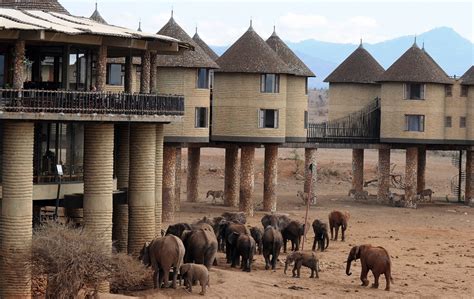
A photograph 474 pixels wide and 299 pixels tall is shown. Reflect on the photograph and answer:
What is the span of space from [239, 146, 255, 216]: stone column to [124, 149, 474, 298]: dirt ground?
2.78ft

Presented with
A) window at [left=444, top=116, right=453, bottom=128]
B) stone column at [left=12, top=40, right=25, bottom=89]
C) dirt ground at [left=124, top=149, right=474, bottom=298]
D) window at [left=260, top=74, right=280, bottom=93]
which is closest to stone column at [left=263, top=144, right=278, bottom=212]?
dirt ground at [left=124, top=149, right=474, bottom=298]

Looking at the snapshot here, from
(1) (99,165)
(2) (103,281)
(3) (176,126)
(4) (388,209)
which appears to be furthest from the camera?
(4) (388,209)

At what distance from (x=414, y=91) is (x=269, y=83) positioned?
457 inches

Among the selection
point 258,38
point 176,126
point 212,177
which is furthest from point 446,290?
point 212,177

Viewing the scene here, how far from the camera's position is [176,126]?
184ft

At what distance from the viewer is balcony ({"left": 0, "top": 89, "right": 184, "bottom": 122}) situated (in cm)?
3341

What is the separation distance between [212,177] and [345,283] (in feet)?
153

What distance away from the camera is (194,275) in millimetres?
35531

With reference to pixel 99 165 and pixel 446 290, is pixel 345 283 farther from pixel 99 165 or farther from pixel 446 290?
pixel 99 165

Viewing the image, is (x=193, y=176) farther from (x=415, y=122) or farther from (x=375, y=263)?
(x=375, y=263)

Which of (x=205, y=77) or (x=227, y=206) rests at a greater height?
(x=205, y=77)

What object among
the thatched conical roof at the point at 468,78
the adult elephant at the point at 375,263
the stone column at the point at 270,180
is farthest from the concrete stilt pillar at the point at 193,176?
the adult elephant at the point at 375,263

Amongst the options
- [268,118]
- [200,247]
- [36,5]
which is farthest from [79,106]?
[268,118]

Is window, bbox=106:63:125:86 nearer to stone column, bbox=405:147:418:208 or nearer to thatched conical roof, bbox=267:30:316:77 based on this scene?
thatched conical roof, bbox=267:30:316:77
